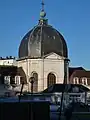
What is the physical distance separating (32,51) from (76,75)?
13063mm

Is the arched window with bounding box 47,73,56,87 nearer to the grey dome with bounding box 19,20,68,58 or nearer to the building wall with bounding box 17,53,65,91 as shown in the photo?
the building wall with bounding box 17,53,65,91

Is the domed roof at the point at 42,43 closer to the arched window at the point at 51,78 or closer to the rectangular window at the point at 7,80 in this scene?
the arched window at the point at 51,78

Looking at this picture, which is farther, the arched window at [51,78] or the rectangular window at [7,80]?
the arched window at [51,78]

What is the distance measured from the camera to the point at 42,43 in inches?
3292

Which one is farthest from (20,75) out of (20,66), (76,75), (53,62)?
(76,75)

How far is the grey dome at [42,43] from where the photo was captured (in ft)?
274

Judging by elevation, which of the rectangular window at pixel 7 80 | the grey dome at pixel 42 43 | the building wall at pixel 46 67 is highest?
the grey dome at pixel 42 43

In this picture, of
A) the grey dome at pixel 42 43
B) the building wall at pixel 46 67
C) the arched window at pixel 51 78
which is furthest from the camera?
the grey dome at pixel 42 43

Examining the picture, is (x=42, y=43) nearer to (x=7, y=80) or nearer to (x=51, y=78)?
(x=51, y=78)

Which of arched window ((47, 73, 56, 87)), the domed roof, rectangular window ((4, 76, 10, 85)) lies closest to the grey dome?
the domed roof

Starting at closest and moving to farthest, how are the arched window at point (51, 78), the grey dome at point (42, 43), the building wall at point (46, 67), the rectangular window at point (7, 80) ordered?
the rectangular window at point (7, 80), the building wall at point (46, 67), the arched window at point (51, 78), the grey dome at point (42, 43)

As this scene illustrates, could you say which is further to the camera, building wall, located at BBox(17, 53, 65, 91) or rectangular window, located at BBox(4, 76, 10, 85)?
building wall, located at BBox(17, 53, 65, 91)

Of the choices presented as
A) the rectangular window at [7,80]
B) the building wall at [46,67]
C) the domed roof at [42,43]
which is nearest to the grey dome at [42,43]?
the domed roof at [42,43]

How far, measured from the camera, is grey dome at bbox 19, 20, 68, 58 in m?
83.6
